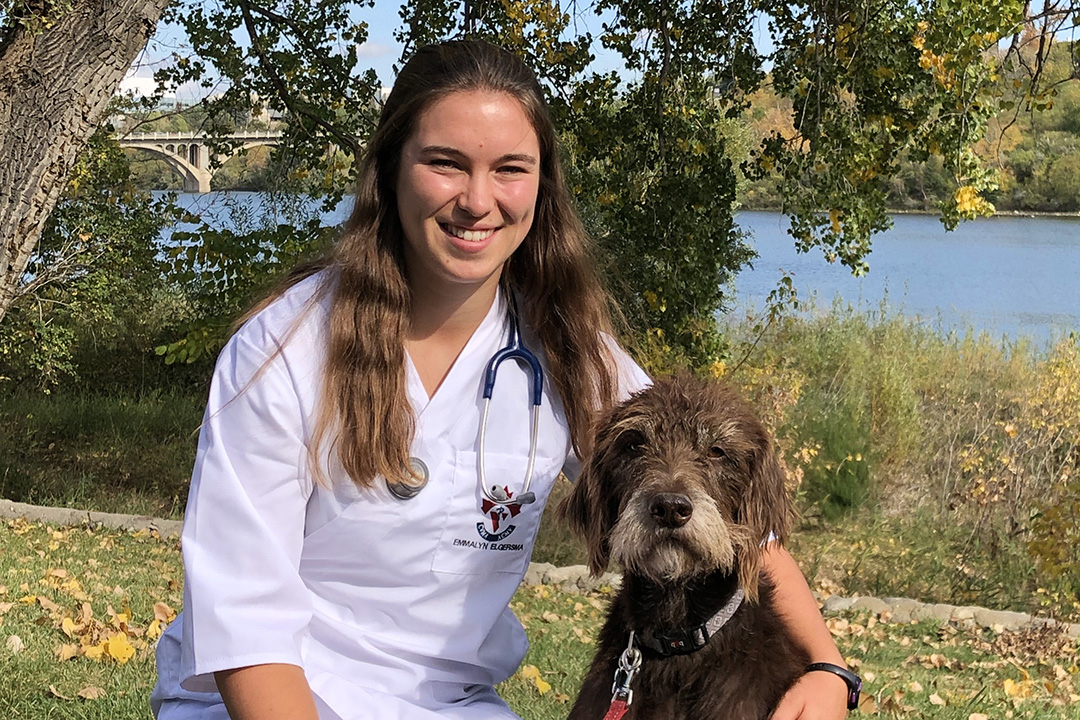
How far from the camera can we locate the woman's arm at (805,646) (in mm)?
2678

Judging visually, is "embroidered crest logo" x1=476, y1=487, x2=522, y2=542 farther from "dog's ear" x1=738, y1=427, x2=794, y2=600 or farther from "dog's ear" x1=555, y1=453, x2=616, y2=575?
"dog's ear" x1=738, y1=427, x2=794, y2=600

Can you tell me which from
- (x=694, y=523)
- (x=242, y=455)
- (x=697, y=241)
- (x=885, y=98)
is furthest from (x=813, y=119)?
(x=242, y=455)

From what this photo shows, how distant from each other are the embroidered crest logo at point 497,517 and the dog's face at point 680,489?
0.24 m

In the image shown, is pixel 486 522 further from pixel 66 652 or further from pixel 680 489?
pixel 66 652

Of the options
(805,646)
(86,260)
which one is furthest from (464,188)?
(86,260)

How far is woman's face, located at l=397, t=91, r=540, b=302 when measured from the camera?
270cm

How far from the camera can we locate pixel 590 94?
8.39 meters

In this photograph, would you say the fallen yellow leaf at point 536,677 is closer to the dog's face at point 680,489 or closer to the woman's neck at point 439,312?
the dog's face at point 680,489

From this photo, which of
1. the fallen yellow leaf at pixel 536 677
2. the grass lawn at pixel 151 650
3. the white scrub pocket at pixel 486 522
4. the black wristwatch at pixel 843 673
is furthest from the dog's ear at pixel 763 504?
the fallen yellow leaf at pixel 536 677

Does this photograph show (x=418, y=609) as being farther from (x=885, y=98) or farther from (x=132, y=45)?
(x=885, y=98)

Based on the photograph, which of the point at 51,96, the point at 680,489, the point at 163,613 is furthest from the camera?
the point at 163,613

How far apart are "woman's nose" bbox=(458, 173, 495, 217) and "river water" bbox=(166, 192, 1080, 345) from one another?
21.2 ft

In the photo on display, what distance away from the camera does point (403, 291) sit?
283 cm

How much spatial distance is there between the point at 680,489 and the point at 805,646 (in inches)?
22.9
